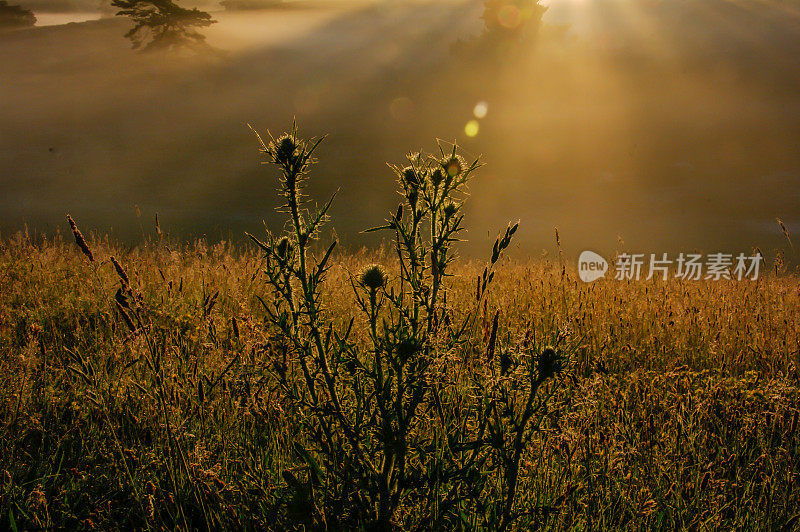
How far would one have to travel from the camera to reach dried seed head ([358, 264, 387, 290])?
150cm

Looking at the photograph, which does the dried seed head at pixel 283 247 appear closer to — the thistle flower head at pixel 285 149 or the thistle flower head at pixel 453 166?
A: the thistle flower head at pixel 285 149

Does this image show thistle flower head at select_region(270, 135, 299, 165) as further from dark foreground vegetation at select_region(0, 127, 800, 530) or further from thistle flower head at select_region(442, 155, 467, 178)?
thistle flower head at select_region(442, 155, 467, 178)

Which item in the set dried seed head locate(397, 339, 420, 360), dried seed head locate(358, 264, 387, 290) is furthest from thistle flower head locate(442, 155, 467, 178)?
dried seed head locate(397, 339, 420, 360)

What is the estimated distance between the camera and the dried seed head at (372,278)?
1496 millimetres

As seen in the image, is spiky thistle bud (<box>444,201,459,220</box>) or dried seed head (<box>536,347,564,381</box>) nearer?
dried seed head (<box>536,347,564,381</box>)

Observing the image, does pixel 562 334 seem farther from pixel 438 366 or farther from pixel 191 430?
pixel 191 430

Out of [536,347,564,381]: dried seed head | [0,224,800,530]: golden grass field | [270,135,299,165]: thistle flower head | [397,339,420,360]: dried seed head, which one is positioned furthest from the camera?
[0,224,800,530]: golden grass field

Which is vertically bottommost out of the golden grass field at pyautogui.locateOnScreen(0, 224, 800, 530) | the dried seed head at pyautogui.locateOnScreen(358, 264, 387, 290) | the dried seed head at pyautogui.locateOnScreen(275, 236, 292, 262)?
the golden grass field at pyautogui.locateOnScreen(0, 224, 800, 530)

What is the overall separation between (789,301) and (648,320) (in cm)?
224

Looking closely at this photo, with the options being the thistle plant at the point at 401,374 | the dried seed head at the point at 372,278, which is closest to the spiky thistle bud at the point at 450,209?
the thistle plant at the point at 401,374

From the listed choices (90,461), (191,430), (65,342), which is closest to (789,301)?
(191,430)

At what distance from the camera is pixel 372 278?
1.50 m

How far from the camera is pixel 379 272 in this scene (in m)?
1.52

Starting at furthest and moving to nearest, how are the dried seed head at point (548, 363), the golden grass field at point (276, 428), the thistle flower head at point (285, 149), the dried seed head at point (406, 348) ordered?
the golden grass field at point (276, 428) < the thistle flower head at point (285, 149) < the dried seed head at point (406, 348) < the dried seed head at point (548, 363)
